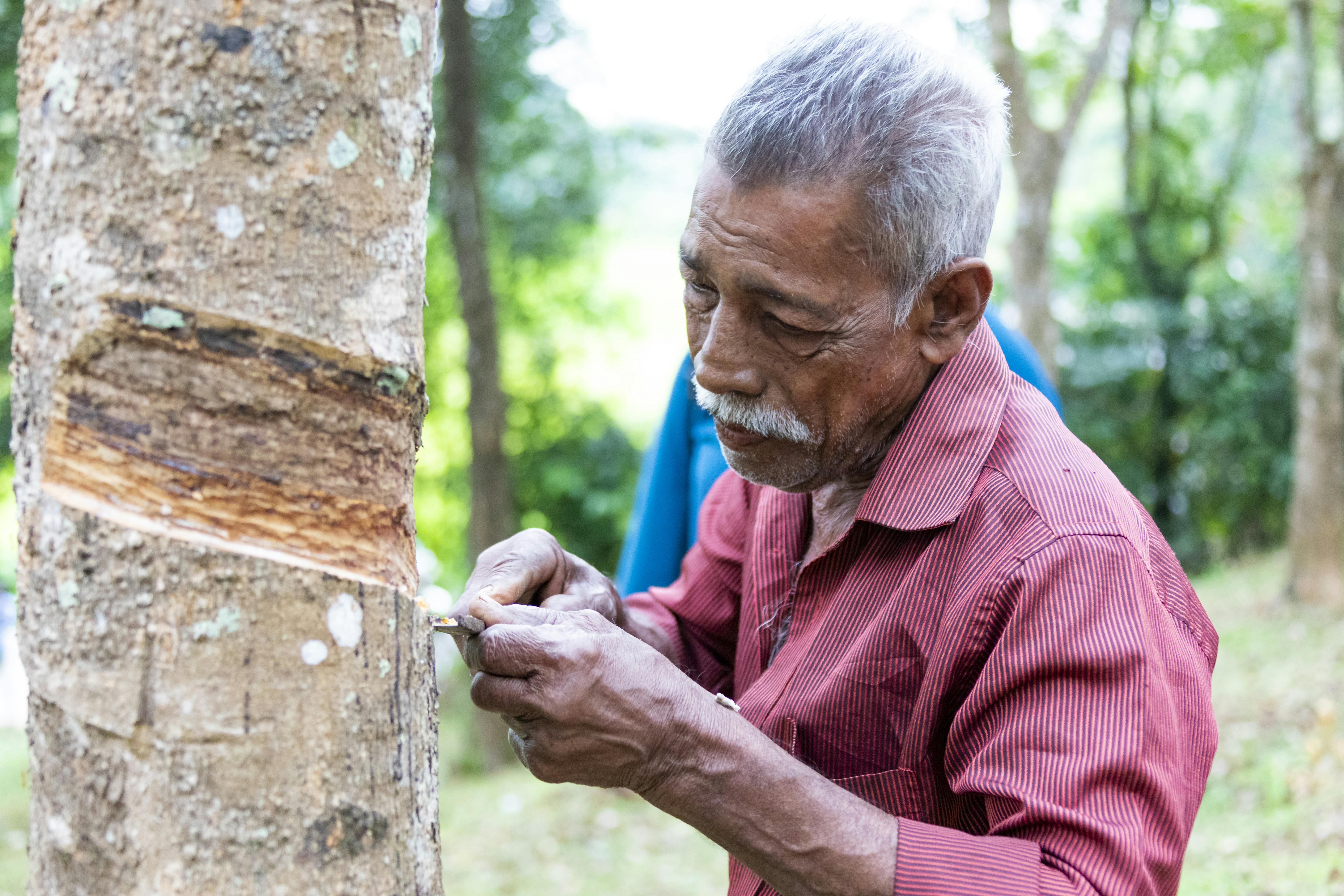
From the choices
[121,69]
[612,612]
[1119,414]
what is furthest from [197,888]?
[1119,414]

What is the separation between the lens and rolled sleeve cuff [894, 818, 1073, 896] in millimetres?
1294

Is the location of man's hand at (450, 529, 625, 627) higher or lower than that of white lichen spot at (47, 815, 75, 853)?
lower

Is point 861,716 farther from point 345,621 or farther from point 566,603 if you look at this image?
point 345,621

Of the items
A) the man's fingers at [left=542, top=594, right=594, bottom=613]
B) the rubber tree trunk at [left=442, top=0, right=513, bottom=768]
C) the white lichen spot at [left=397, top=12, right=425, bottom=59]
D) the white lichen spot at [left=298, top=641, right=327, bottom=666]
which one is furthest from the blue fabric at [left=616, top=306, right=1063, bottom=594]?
the rubber tree trunk at [left=442, top=0, right=513, bottom=768]

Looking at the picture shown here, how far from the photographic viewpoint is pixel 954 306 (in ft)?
5.72

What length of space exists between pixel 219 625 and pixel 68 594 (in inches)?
6.6

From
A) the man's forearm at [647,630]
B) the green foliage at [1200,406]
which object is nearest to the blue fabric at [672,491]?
the man's forearm at [647,630]

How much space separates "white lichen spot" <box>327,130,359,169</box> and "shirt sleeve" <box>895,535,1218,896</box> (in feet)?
3.23

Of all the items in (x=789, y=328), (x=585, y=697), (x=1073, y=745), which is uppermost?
(x=789, y=328)

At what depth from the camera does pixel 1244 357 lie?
38.0ft

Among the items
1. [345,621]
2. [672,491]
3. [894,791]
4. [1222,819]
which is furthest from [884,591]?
[1222,819]

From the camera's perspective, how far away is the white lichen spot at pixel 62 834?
44.9 inches

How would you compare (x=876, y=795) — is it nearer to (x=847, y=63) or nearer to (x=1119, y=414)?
(x=847, y=63)

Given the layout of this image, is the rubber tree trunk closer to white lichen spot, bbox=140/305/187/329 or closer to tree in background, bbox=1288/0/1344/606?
tree in background, bbox=1288/0/1344/606
